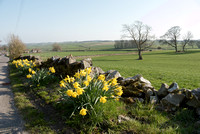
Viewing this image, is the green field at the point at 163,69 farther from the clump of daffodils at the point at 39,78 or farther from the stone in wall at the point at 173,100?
the clump of daffodils at the point at 39,78

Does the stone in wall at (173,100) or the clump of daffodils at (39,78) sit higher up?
the clump of daffodils at (39,78)

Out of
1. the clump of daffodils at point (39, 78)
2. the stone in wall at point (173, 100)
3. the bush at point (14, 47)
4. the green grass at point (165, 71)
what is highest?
the bush at point (14, 47)

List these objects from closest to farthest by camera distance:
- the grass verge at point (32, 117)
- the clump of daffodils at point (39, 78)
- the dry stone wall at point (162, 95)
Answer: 1. the grass verge at point (32, 117)
2. the dry stone wall at point (162, 95)
3. the clump of daffodils at point (39, 78)

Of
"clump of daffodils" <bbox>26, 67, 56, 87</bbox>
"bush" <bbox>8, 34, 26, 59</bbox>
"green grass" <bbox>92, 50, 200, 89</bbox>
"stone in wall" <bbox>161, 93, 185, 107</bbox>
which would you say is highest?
"bush" <bbox>8, 34, 26, 59</bbox>

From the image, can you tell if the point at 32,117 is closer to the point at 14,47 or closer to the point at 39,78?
the point at 39,78

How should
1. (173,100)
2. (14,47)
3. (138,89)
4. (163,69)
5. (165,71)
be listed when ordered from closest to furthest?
(173,100) < (138,89) < (165,71) < (163,69) < (14,47)

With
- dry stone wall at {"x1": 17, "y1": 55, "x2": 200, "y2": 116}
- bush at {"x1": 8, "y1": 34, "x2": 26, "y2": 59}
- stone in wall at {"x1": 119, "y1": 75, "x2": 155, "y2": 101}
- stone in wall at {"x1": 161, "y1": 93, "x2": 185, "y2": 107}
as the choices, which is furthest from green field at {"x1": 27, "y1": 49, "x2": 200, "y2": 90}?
bush at {"x1": 8, "y1": 34, "x2": 26, "y2": 59}

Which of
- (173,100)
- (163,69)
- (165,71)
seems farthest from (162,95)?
(163,69)

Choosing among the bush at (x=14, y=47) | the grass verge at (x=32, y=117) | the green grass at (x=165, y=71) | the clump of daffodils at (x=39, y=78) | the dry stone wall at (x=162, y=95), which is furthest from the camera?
the bush at (x=14, y=47)

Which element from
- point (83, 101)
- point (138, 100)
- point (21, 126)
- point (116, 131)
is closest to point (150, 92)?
point (138, 100)

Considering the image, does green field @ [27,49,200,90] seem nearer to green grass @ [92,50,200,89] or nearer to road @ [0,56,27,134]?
green grass @ [92,50,200,89]

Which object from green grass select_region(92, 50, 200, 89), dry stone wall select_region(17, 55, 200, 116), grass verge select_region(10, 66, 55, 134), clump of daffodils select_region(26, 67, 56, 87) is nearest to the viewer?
grass verge select_region(10, 66, 55, 134)

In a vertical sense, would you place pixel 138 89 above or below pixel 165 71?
above

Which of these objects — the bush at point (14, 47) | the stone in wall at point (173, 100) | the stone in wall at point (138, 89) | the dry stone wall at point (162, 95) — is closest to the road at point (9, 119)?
the dry stone wall at point (162, 95)
